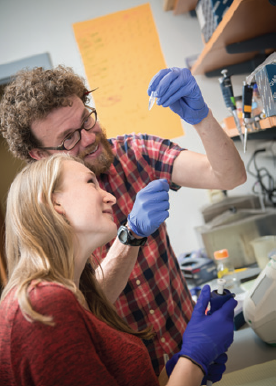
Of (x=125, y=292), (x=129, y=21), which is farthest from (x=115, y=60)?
(x=125, y=292)

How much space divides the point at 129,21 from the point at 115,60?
27cm

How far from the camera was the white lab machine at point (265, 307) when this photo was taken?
1.31 metres

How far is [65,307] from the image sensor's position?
0.77m

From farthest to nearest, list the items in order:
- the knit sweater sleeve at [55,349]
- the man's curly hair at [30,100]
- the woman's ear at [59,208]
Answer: the man's curly hair at [30,100] → the woman's ear at [59,208] → the knit sweater sleeve at [55,349]

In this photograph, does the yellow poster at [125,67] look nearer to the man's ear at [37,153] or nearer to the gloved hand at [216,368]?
the man's ear at [37,153]

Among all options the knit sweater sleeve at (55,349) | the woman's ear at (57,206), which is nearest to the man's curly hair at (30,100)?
the woman's ear at (57,206)

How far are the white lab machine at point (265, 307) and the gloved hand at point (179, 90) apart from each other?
615 mm

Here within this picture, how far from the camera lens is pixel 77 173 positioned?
3.51 ft

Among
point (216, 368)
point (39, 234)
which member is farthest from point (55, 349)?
point (216, 368)

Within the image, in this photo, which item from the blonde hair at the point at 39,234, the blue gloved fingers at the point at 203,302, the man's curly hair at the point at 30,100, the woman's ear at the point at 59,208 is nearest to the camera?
the blonde hair at the point at 39,234

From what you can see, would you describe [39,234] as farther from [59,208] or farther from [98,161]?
[98,161]

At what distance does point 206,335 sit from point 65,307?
1.46 feet

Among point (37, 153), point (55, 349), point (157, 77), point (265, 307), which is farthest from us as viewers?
point (37, 153)

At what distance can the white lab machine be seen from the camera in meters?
1.31
